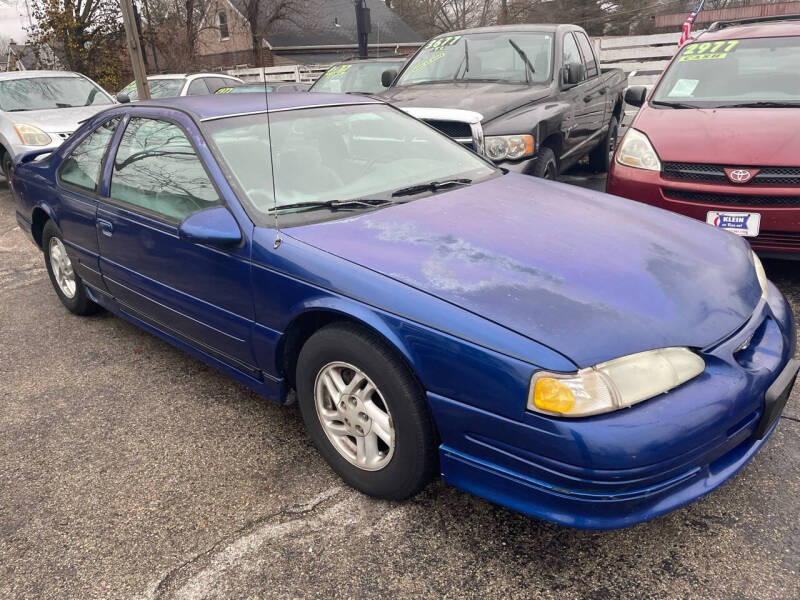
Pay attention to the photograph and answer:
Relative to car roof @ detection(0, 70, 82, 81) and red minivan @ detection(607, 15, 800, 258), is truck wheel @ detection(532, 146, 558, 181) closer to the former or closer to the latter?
red minivan @ detection(607, 15, 800, 258)

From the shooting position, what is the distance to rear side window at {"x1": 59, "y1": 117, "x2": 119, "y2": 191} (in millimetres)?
3615

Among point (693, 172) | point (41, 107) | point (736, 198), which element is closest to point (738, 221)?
point (736, 198)

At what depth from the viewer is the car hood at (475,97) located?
205 inches

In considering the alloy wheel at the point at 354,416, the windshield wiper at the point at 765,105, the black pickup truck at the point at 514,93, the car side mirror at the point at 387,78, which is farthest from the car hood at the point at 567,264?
the car side mirror at the point at 387,78

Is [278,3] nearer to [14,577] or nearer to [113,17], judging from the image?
[113,17]

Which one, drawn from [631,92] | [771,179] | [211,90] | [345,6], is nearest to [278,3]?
[345,6]

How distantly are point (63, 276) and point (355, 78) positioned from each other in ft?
17.4

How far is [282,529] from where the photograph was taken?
2271mm

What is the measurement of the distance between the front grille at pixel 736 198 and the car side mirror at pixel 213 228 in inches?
114

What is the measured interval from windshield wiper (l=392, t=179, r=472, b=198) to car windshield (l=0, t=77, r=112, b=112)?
757cm

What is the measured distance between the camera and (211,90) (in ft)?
34.2

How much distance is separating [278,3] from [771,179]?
3431 centimetres

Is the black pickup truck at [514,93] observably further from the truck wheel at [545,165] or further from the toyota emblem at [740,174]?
the toyota emblem at [740,174]

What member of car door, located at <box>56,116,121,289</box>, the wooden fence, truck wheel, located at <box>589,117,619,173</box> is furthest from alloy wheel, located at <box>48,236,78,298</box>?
the wooden fence
